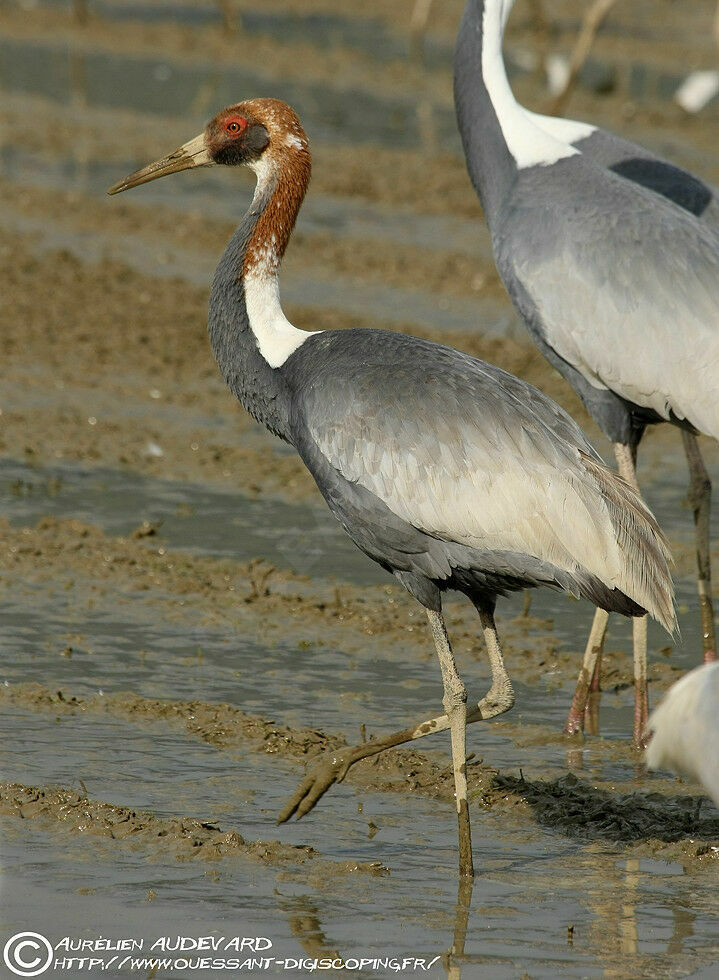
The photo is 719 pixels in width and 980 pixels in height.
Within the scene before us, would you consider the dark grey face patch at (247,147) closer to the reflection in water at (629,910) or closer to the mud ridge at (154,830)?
the mud ridge at (154,830)

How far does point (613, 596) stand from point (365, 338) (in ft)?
3.86

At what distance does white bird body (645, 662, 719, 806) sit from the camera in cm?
438

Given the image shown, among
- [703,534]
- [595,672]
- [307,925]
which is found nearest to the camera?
[307,925]

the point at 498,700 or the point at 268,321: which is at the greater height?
the point at 268,321

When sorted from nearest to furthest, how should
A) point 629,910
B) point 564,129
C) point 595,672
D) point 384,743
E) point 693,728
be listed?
point 693,728 < point 629,910 < point 384,743 < point 595,672 < point 564,129

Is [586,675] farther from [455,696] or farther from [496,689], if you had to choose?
[455,696]

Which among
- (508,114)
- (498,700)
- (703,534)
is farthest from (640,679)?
(508,114)

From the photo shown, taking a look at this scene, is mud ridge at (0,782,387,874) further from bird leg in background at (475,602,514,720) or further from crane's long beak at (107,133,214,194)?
crane's long beak at (107,133,214,194)

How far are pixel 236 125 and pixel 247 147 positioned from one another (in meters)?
0.09

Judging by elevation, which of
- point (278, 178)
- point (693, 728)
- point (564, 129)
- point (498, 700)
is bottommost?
point (498, 700)

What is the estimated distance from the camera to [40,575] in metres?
7.35

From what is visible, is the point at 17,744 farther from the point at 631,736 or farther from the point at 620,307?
the point at 620,307

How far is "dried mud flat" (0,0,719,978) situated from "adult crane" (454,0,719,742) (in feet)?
2.73

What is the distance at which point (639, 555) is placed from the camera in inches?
208
